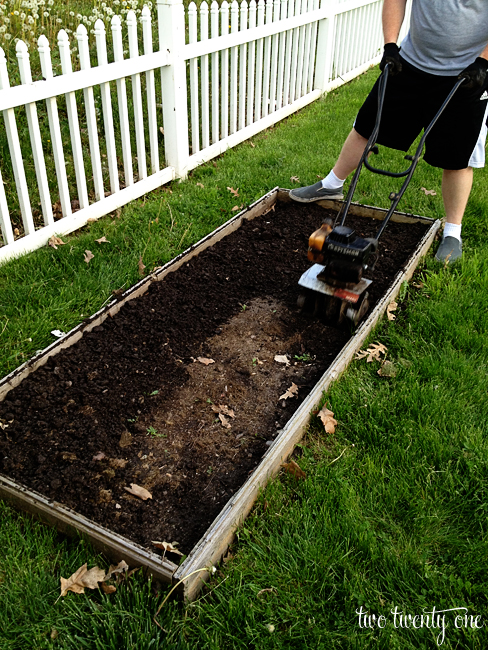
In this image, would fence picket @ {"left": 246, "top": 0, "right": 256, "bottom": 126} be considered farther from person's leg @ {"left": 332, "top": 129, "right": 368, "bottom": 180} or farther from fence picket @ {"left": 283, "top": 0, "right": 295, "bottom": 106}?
person's leg @ {"left": 332, "top": 129, "right": 368, "bottom": 180}

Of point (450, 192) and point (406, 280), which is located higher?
point (450, 192)

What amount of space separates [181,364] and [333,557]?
1423 millimetres

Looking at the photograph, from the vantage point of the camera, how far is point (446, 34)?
385cm

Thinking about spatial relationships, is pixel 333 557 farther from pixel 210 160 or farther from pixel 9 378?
pixel 210 160

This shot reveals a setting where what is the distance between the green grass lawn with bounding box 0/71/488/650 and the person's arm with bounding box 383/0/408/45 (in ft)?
5.62

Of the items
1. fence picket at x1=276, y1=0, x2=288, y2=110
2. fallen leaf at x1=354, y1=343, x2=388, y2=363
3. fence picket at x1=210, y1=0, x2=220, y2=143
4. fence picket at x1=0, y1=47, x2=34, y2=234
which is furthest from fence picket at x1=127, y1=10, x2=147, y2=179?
fallen leaf at x1=354, y1=343, x2=388, y2=363

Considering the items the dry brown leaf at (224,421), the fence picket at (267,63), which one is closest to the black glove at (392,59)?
the dry brown leaf at (224,421)

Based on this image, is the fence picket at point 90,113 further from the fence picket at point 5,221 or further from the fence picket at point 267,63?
the fence picket at point 267,63

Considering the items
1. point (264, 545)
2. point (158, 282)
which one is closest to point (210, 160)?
point (158, 282)

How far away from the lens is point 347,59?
910cm

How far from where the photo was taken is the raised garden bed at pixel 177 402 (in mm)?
2445

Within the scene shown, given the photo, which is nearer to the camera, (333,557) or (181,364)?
(333,557)

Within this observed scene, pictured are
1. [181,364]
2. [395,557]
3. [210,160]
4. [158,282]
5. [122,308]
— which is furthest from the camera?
[210,160]

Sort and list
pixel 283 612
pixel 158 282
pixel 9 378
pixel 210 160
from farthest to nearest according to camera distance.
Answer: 1. pixel 210 160
2. pixel 158 282
3. pixel 9 378
4. pixel 283 612
